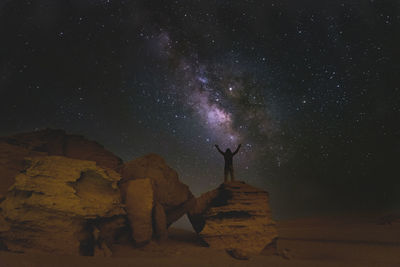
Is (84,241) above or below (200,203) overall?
below

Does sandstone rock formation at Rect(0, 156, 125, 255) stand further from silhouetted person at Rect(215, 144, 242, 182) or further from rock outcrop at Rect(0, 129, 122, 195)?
silhouetted person at Rect(215, 144, 242, 182)

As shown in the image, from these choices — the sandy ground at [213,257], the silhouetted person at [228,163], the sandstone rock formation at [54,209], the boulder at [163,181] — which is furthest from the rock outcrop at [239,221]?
the sandstone rock formation at [54,209]

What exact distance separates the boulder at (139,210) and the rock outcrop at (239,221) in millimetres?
2223

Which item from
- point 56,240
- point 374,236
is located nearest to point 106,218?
point 56,240

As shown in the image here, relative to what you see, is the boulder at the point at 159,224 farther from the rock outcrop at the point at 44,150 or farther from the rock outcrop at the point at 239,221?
the rock outcrop at the point at 44,150

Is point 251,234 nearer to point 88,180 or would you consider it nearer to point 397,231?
point 88,180

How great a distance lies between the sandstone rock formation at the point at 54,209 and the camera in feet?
29.1

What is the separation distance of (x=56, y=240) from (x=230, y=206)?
6.53 metres

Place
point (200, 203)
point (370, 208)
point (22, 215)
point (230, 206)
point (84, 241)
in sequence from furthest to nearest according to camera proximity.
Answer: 1. point (370, 208)
2. point (200, 203)
3. point (230, 206)
4. point (84, 241)
5. point (22, 215)

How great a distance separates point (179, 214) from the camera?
48.3 ft

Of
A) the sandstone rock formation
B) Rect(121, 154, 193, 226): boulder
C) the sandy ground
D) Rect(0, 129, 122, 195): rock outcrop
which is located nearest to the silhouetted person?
Rect(121, 154, 193, 226): boulder

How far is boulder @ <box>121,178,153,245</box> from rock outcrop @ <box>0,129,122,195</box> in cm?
239

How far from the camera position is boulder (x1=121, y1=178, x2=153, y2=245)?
1176 cm

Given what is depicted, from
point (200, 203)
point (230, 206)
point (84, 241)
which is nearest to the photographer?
point (84, 241)
